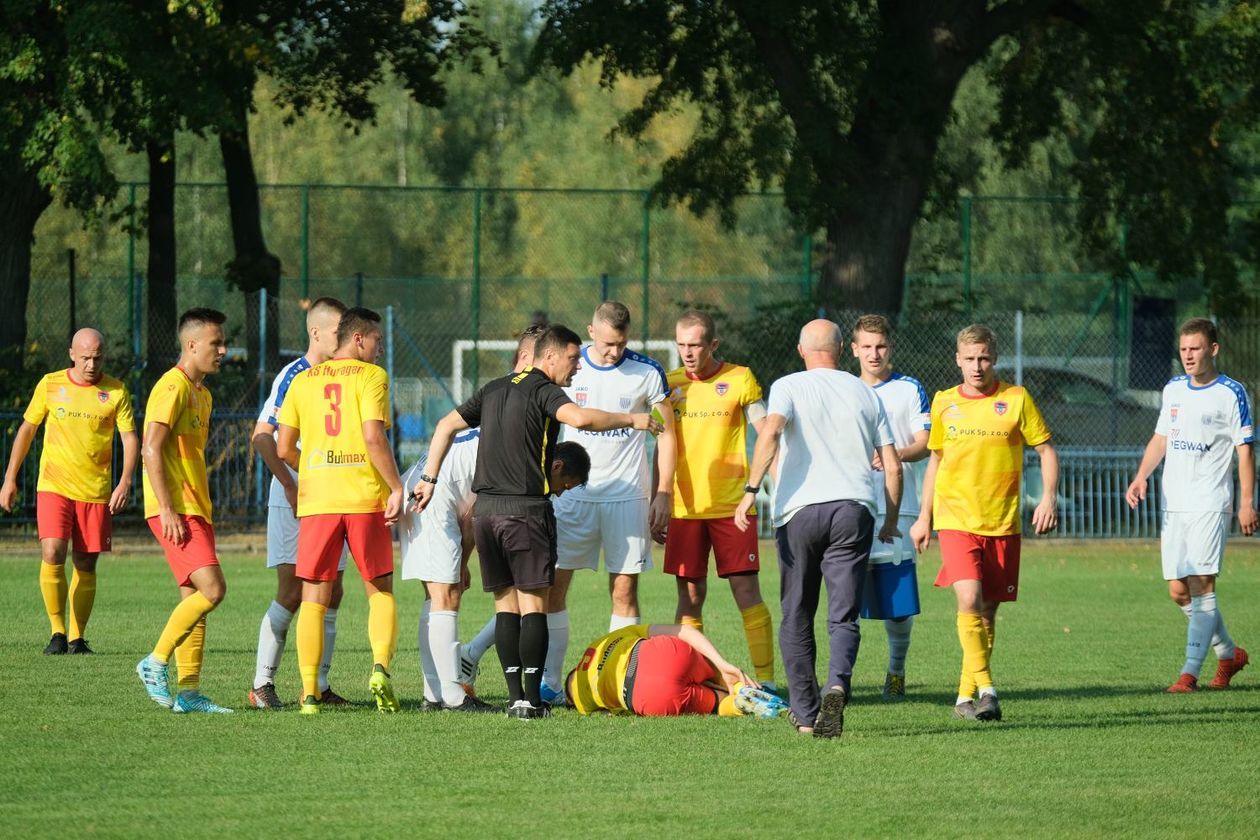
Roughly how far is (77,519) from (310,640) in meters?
3.79

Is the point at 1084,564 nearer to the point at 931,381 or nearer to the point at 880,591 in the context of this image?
the point at 931,381

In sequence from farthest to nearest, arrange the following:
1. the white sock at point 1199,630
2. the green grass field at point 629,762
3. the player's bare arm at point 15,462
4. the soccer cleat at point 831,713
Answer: the player's bare arm at point 15,462
the white sock at point 1199,630
the soccer cleat at point 831,713
the green grass field at point 629,762

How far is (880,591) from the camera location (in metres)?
9.53

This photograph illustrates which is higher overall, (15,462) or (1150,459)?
(1150,459)

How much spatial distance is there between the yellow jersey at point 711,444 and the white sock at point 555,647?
2.87 ft

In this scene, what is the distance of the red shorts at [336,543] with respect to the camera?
855 centimetres

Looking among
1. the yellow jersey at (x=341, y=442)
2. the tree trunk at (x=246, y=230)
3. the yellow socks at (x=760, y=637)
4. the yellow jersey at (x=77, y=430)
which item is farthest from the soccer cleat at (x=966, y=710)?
the tree trunk at (x=246, y=230)

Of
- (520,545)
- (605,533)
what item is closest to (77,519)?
(605,533)

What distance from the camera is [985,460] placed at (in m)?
8.95

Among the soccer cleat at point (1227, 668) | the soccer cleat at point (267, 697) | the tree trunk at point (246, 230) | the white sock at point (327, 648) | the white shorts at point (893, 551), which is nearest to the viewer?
the soccer cleat at point (267, 697)

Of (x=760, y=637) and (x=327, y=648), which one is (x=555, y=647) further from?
(x=327, y=648)

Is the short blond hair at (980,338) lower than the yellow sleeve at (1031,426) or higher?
higher

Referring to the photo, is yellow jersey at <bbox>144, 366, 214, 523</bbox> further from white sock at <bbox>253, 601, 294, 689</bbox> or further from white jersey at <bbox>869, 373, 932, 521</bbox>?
white jersey at <bbox>869, 373, 932, 521</bbox>

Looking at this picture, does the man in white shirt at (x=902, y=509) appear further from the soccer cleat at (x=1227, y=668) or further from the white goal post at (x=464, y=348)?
the white goal post at (x=464, y=348)
